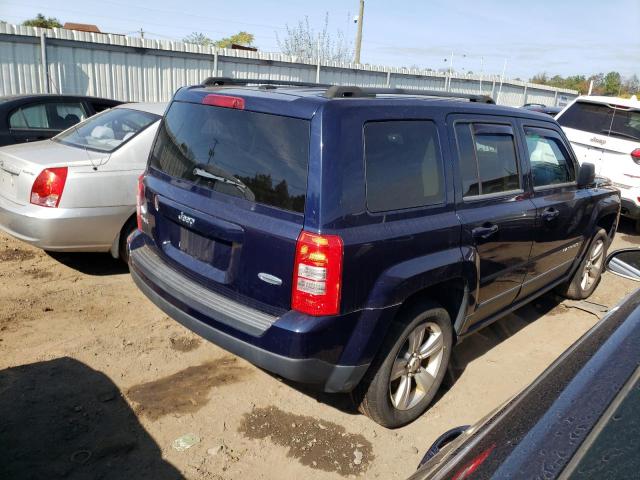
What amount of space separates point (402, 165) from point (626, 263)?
4.11 feet

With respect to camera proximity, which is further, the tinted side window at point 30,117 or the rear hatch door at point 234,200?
the tinted side window at point 30,117

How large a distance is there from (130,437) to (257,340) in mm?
957

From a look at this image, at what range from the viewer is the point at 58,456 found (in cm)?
269

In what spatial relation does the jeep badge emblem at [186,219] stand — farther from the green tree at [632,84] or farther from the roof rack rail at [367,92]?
the green tree at [632,84]

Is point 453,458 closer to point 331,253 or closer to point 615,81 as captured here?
point 331,253

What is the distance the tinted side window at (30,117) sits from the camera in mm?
6328

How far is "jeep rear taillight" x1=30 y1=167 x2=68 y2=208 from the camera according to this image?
14.1 feet

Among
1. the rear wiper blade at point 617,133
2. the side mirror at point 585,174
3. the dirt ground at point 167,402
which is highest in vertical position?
the rear wiper blade at point 617,133

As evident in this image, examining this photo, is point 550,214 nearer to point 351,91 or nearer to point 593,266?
point 593,266

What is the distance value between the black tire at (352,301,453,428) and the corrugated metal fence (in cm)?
954

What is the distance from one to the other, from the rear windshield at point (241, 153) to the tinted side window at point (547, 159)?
213cm

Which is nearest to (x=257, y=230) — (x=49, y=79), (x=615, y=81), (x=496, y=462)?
(x=496, y=462)

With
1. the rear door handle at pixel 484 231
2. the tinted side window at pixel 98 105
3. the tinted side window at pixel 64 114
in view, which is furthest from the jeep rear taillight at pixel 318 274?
the tinted side window at pixel 98 105

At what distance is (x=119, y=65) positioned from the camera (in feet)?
35.4
